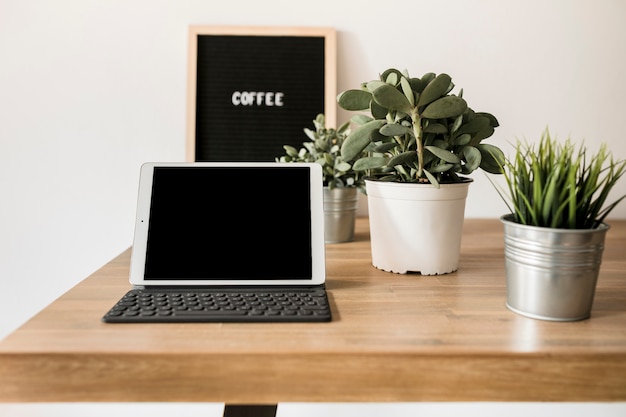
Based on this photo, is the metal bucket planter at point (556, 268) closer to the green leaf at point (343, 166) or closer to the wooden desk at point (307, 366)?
the wooden desk at point (307, 366)

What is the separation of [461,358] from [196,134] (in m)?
1.03

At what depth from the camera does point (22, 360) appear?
0.63 metres

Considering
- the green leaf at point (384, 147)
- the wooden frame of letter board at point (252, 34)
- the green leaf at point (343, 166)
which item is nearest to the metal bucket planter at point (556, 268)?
the green leaf at point (384, 147)

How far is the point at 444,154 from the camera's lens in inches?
36.1

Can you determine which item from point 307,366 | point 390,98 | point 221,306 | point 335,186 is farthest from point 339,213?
point 307,366

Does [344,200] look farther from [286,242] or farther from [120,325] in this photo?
[120,325]

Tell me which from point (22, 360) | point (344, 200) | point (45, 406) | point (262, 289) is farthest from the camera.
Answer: point (45, 406)

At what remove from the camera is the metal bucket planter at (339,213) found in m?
1.22

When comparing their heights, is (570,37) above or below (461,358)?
above

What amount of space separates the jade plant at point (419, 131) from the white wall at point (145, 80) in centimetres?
56

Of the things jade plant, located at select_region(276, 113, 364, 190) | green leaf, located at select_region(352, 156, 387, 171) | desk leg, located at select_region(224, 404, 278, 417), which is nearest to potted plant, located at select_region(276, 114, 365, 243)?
jade plant, located at select_region(276, 113, 364, 190)

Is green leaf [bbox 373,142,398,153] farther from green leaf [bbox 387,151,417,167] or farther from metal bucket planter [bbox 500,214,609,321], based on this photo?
metal bucket planter [bbox 500,214,609,321]

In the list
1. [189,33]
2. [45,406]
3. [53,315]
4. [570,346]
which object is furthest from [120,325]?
[45,406]

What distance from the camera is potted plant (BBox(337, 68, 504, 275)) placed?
0.94 metres
